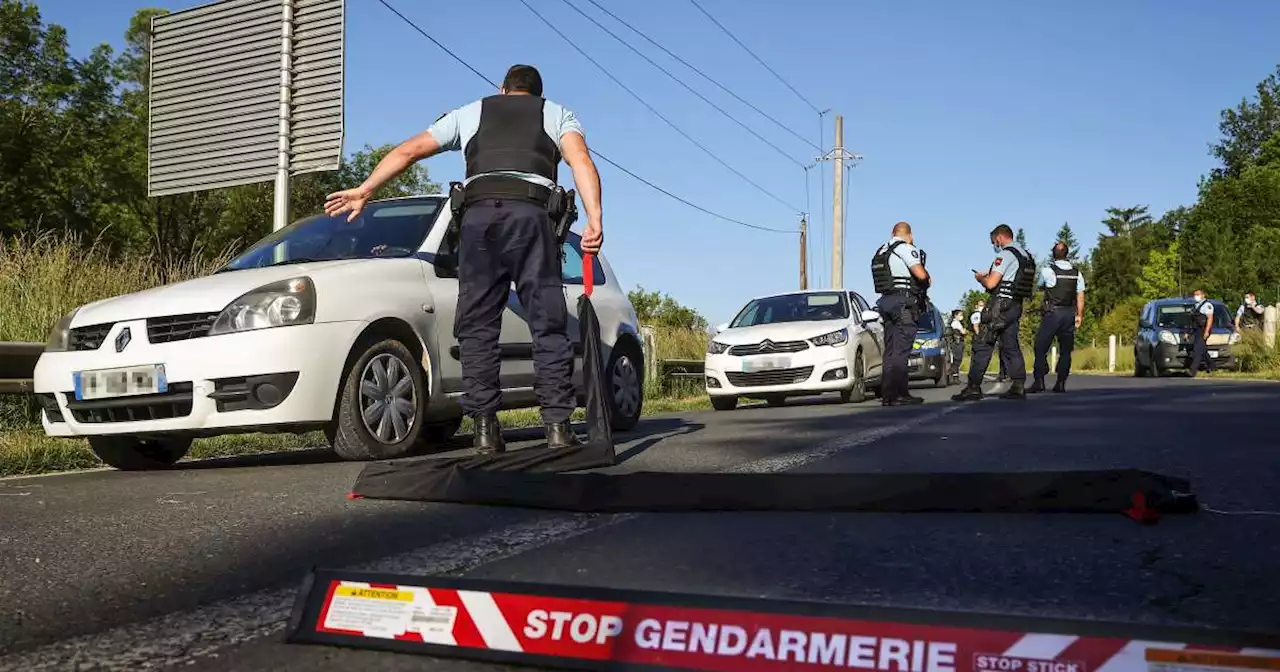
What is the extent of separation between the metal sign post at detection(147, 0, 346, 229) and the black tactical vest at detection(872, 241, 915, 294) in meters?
6.52

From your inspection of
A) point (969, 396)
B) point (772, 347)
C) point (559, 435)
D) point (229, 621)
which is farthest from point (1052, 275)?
point (229, 621)

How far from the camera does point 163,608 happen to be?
8.24ft

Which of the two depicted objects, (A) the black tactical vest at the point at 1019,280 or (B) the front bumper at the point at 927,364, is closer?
(A) the black tactical vest at the point at 1019,280

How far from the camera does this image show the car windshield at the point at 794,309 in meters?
14.4

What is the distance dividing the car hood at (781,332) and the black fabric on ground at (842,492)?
9.55 meters

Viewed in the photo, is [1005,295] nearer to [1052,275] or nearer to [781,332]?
[1052,275]

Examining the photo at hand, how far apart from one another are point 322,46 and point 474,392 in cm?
1019

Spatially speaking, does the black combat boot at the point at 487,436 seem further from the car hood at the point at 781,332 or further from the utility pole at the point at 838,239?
the utility pole at the point at 838,239

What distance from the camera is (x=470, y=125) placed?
557cm

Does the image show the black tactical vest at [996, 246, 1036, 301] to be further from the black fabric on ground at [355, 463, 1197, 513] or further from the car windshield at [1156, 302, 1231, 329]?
the car windshield at [1156, 302, 1231, 329]

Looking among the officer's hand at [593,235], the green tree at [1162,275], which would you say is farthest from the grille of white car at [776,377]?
the green tree at [1162,275]

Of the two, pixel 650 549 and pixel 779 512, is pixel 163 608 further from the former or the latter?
pixel 779 512

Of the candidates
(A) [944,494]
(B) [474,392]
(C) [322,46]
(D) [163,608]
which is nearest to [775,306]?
(C) [322,46]

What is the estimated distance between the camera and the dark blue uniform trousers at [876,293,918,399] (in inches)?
459
